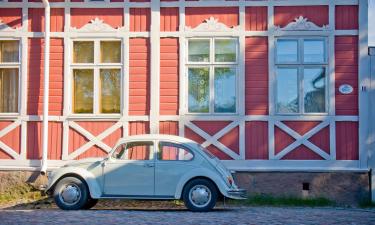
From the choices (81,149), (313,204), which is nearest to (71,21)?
(81,149)

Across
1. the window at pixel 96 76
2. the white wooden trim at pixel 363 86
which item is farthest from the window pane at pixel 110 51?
the white wooden trim at pixel 363 86

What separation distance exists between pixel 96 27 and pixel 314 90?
17.7ft

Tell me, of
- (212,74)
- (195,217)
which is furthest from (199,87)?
(195,217)

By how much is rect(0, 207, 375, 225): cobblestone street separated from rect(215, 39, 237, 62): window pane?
12.9 ft

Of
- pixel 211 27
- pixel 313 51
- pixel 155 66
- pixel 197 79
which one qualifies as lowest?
pixel 197 79

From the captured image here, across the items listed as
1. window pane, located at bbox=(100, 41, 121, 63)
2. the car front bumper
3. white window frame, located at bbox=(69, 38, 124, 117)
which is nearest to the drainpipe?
white window frame, located at bbox=(69, 38, 124, 117)

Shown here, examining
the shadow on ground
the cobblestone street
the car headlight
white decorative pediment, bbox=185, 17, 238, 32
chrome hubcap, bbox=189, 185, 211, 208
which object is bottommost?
the shadow on ground

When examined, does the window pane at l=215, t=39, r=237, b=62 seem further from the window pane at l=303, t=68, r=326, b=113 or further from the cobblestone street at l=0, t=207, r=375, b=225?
the cobblestone street at l=0, t=207, r=375, b=225

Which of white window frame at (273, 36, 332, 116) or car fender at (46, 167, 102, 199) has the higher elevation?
white window frame at (273, 36, 332, 116)

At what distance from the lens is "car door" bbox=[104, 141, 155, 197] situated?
13438mm

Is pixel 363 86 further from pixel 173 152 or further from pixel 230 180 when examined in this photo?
pixel 173 152

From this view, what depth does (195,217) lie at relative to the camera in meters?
12.1

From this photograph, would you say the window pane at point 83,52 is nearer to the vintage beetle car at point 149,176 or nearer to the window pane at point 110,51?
the window pane at point 110,51

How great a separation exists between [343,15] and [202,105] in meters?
3.92
